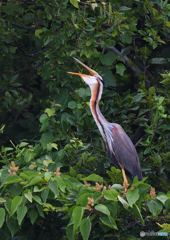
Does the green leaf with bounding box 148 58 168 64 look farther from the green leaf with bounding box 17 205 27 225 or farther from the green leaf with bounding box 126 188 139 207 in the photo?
the green leaf with bounding box 17 205 27 225

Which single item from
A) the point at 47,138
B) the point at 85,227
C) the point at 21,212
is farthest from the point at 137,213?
the point at 47,138

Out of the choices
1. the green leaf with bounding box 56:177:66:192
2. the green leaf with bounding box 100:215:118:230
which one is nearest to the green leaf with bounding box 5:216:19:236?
the green leaf with bounding box 56:177:66:192

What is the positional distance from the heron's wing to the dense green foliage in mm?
164

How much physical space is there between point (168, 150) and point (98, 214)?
4.99ft

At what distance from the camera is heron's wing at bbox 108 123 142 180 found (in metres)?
3.61

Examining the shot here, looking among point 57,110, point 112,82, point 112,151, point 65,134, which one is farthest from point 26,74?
point 112,151

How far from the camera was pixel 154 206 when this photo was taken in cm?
266

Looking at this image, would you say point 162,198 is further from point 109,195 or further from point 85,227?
point 85,227

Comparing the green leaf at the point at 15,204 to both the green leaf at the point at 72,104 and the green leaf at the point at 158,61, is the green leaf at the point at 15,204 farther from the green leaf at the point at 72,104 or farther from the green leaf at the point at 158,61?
the green leaf at the point at 158,61

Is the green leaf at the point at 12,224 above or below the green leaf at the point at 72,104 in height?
below

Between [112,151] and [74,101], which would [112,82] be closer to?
[74,101]

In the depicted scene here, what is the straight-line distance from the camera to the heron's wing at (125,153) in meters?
3.61

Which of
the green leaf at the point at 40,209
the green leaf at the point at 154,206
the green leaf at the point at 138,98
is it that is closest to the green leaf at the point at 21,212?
the green leaf at the point at 40,209

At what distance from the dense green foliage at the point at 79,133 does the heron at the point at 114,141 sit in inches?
6.4
